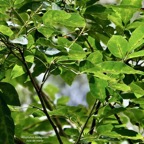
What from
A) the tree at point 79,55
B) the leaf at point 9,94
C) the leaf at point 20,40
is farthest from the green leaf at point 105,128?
the leaf at point 20,40

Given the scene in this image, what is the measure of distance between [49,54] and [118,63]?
0.16m

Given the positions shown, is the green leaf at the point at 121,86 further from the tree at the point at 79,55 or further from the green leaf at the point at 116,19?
the green leaf at the point at 116,19

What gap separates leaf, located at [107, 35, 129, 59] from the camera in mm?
1049

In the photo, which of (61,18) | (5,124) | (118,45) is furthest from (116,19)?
(5,124)

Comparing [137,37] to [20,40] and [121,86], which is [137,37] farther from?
[20,40]

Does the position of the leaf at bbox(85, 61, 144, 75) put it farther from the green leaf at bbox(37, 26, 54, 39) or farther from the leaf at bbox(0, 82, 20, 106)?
the leaf at bbox(0, 82, 20, 106)

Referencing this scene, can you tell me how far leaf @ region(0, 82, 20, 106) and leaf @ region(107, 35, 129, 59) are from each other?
28 cm

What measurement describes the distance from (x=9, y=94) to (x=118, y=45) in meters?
0.31

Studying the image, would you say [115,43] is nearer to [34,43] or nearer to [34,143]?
[34,43]

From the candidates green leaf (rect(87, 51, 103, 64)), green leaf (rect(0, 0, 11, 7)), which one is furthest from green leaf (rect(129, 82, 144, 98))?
green leaf (rect(0, 0, 11, 7))

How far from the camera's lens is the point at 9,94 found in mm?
1128

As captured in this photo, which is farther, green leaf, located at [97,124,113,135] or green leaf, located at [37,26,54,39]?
green leaf, located at [97,124,113,135]

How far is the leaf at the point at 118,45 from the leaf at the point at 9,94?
276 mm

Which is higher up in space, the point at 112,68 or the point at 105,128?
the point at 112,68
